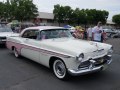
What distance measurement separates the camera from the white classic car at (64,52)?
492cm

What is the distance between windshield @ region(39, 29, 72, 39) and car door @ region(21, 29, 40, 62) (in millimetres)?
351

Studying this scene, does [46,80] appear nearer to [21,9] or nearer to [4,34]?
[4,34]

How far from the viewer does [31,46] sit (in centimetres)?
668

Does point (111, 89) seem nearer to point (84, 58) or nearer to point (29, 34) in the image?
point (84, 58)

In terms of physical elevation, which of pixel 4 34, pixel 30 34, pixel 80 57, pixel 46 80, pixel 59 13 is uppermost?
pixel 59 13

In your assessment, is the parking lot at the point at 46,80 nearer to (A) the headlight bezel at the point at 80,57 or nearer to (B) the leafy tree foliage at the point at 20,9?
(A) the headlight bezel at the point at 80,57

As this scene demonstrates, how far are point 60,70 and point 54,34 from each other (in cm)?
163

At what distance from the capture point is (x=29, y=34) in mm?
7547

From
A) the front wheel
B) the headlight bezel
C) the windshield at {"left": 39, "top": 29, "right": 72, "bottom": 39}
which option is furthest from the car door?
the headlight bezel

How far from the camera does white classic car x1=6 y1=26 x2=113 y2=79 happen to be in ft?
16.1

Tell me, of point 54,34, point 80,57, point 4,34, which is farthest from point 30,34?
point 4,34

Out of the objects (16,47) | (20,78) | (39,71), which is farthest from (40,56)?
(16,47)

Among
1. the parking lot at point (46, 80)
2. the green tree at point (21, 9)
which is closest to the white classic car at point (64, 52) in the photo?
the parking lot at point (46, 80)

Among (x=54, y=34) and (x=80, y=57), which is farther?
(x=54, y=34)
